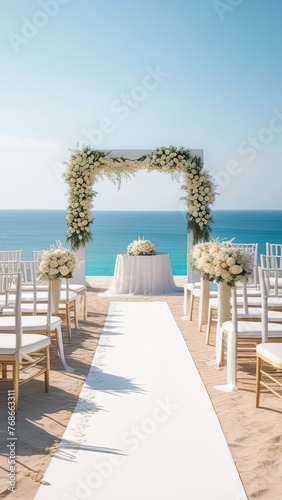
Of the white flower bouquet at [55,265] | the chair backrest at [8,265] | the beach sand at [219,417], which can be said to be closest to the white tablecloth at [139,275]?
the chair backrest at [8,265]

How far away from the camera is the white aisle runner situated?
→ 109 inches

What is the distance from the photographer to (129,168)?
11.9 m

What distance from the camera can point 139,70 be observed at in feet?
27.2

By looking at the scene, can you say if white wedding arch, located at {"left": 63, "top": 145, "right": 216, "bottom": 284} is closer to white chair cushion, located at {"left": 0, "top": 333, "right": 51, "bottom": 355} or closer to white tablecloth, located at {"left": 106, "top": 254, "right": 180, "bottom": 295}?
white tablecloth, located at {"left": 106, "top": 254, "right": 180, "bottom": 295}

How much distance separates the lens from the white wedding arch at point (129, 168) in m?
11.6

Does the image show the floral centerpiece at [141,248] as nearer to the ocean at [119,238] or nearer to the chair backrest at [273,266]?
the chair backrest at [273,266]

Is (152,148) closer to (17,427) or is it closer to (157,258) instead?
(157,258)

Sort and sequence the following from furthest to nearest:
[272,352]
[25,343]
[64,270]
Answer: [64,270], [25,343], [272,352]

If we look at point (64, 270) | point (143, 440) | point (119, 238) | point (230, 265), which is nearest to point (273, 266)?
point (230, 265)

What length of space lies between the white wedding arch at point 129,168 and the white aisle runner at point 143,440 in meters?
6.32

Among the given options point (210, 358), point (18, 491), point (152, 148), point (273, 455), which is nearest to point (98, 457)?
point (18, 491)

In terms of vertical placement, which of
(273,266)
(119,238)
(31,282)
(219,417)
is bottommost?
(219,417)

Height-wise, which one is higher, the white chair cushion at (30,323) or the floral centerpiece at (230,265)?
the floral centerpiece at (230,265)

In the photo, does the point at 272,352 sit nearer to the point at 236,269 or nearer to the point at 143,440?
the point at 143,440
